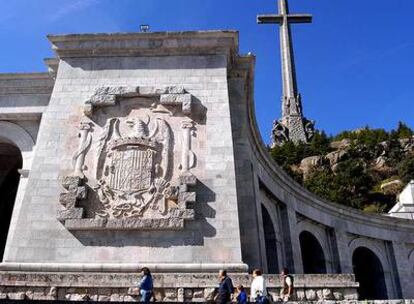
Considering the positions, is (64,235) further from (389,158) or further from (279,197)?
(389,158)

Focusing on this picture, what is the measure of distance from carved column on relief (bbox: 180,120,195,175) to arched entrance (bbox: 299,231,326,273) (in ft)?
30.6

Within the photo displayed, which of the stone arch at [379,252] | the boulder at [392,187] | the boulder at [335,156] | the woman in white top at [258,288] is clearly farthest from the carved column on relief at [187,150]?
the boulder at [335,156]

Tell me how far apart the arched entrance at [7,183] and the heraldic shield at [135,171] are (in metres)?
7.09

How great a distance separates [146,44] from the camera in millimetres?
13633

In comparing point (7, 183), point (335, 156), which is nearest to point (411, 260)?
point (7, 183)

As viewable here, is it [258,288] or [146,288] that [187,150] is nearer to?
[146,288]

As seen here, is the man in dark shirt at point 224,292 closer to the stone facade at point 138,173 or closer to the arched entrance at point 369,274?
the stone facade at point 138,173

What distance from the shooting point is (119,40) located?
13680mm

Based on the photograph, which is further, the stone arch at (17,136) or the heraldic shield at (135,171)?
the stone arch at (17,136)

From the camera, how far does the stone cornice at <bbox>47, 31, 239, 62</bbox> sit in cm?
1353

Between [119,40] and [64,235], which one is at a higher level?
[119,40]

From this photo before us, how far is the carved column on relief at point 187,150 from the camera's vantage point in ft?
38.1

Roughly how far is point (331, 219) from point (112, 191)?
12.5 meters

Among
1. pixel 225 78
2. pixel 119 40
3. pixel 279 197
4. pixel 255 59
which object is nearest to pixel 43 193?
pixel 119 40
